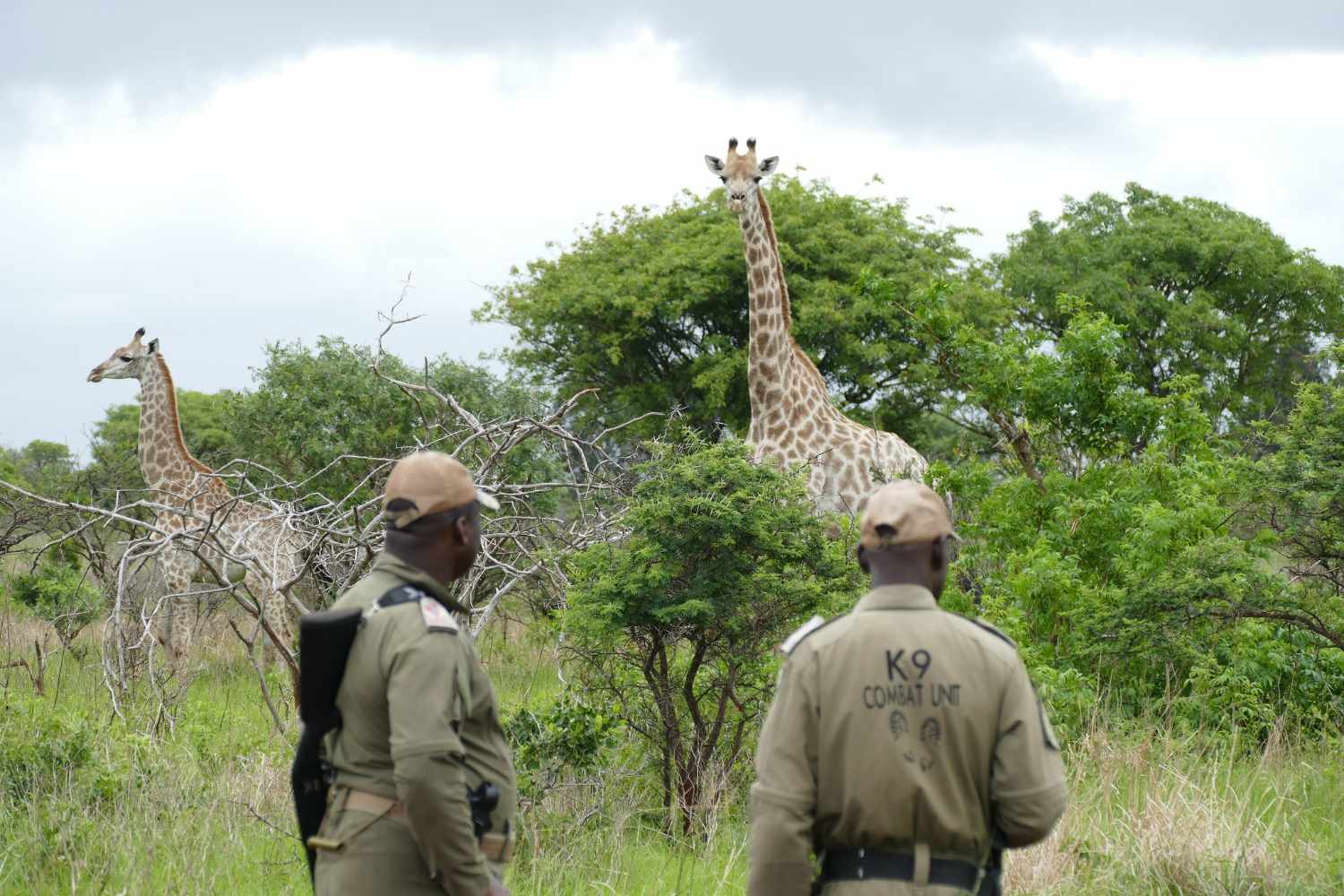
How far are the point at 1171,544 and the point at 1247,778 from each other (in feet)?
5.82

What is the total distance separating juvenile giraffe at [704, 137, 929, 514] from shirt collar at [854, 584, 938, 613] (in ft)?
27.6

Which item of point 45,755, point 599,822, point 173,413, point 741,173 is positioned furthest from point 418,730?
point 173,413

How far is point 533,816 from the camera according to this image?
6641mm

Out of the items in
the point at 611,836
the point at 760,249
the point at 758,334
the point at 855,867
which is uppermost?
the point at 760,249

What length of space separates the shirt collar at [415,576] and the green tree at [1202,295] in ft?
85.2

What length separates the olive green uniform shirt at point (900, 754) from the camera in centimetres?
319

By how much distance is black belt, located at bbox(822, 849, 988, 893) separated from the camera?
126 inches

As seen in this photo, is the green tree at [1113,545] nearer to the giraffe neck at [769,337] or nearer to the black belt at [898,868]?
the giraffe neck at [769,337]

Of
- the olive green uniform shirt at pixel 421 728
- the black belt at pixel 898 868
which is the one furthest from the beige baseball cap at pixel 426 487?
the black belt at pixel 898 868

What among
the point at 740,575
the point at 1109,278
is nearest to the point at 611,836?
the point at 740,575

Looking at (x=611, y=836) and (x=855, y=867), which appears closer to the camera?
(x=855, y=867)

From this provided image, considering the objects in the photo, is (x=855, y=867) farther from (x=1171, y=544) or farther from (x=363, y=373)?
(x=363, y=373)

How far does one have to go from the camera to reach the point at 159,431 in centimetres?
1426

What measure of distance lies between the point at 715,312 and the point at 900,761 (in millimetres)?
20163
